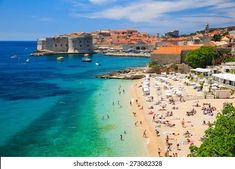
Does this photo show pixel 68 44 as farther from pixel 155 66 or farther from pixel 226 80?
pixel 226 80

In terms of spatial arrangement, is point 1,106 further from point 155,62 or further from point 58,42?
point 58,42

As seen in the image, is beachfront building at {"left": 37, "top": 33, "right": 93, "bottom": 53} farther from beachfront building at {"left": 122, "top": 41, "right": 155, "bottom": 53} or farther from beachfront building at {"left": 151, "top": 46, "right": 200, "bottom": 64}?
beachfront building at {"left": 151, "top": 46, "right": 200, "bottom": 64}

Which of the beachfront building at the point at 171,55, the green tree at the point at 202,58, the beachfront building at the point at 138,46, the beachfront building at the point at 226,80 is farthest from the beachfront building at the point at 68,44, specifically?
the beachfront building at the point at 226,80

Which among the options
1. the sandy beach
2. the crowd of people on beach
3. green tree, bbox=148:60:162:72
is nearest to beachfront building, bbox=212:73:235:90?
the sandy beach

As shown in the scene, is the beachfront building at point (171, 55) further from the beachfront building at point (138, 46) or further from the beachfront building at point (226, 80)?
the beachfront building at point (138, 46)
